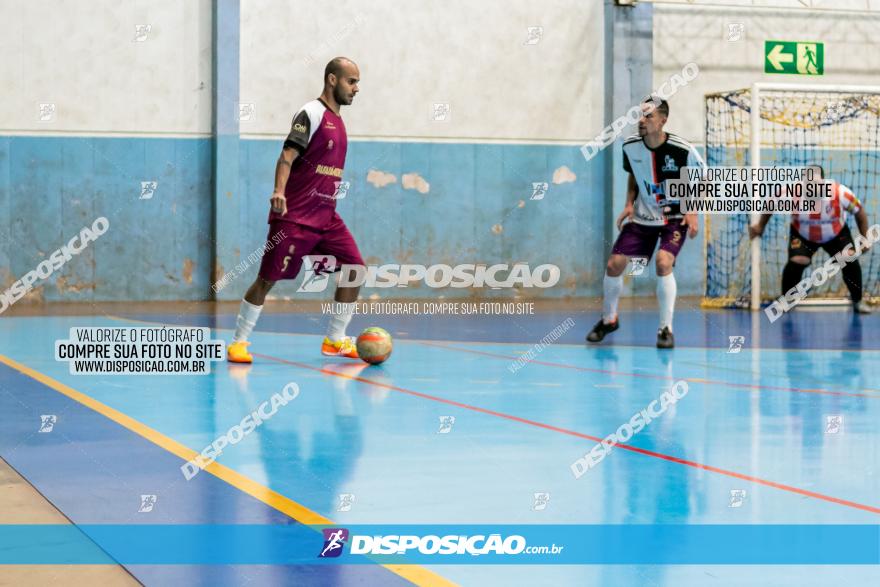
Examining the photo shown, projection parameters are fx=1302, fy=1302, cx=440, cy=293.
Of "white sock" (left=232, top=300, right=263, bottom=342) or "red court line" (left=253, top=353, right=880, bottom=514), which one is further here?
"white sock" (left=232, top=300, right=263, bottom=342)

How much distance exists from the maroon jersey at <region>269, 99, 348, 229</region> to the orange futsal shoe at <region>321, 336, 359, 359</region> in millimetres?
1062

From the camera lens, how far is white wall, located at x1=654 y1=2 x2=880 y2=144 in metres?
20.5

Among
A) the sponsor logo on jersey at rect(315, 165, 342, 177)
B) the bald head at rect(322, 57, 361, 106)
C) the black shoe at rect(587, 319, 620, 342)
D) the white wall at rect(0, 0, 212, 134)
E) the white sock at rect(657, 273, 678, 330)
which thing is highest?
the white wall at rect(0, 0, 212, 134)

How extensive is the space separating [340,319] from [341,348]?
245 mm

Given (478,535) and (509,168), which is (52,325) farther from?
(478,535)

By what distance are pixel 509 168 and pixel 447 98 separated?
4.70ft

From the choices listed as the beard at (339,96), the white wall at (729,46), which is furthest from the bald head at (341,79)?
the white wall at (729,46)

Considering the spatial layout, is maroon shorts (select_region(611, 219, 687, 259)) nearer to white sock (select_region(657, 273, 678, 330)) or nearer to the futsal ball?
white sock (select_region(657, 273, 678, 330))

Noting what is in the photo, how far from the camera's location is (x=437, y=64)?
19.5 metres

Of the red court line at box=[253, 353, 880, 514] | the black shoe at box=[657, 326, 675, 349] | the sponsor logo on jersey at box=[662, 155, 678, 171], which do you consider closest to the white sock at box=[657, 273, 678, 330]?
the black shoe at box=[657, 326, 675, 349]

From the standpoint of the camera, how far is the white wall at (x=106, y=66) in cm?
1798

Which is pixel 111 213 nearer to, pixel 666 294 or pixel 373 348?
pixel 666 294

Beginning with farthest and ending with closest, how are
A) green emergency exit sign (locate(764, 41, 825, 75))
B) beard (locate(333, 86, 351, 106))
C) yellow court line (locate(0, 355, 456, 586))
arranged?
green emergency exit sign (locate(764, 41, 825, 75)), beard (locate(333, 86, 351, 106)), yellow court line (locate(0, 355, 456, 586))

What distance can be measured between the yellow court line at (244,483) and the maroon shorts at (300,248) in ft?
6.38
